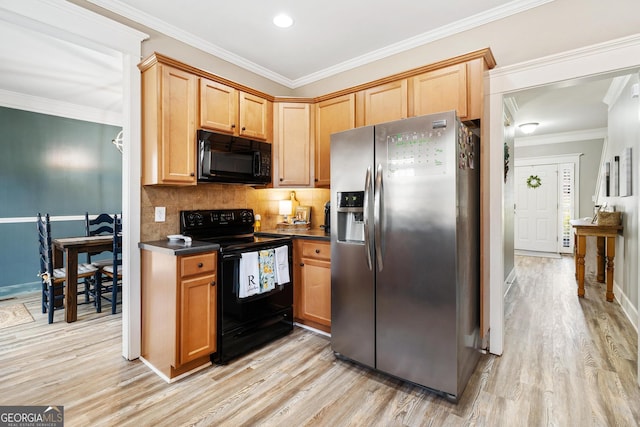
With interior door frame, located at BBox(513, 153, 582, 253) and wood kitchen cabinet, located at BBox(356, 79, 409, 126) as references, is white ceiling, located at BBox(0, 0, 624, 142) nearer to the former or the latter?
wood kitchen cabinet, located at BBox(356, 79, 409, 126)

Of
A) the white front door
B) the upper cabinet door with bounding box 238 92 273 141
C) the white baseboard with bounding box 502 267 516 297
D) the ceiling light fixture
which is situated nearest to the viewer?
the upper cabinet door with bounding box 238 92 273 141

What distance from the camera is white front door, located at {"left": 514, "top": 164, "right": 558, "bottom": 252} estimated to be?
6.96 m

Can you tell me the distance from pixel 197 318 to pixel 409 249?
1.55m

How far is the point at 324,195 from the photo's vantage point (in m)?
3.58

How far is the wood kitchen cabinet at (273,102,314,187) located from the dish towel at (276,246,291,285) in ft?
2.60

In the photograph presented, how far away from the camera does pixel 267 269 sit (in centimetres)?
261

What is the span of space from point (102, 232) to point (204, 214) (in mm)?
2448

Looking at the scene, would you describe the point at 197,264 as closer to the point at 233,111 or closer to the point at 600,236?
the point at 233,111

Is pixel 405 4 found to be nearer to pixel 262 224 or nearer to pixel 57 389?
pixel 262 224

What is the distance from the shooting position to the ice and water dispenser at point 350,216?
230 centimetres

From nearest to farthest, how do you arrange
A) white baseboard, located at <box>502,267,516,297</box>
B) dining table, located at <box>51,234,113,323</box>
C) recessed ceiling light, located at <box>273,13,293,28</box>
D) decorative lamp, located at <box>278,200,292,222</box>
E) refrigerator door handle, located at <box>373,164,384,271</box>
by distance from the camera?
refrigerator door handle, located at <box>373,164,384,271</box>, recessed ceiling light, located at <box>273,13,293,28</box>, dining table, located at <box>51,234,113,323</box>, decorative lamp, located at <box>278,200,292,222</box>, white baseboard, located at <box>502,267,516,297</box>

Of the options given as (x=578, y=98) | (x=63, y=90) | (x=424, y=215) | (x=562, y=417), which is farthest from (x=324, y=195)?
(x=578, y=98)

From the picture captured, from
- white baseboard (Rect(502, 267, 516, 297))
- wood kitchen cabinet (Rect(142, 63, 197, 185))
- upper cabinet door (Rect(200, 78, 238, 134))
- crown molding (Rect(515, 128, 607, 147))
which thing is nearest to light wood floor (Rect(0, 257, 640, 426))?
white baseboard (Rect(502, 267, 516, 297))

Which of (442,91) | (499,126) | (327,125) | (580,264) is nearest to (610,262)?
(580,264)
